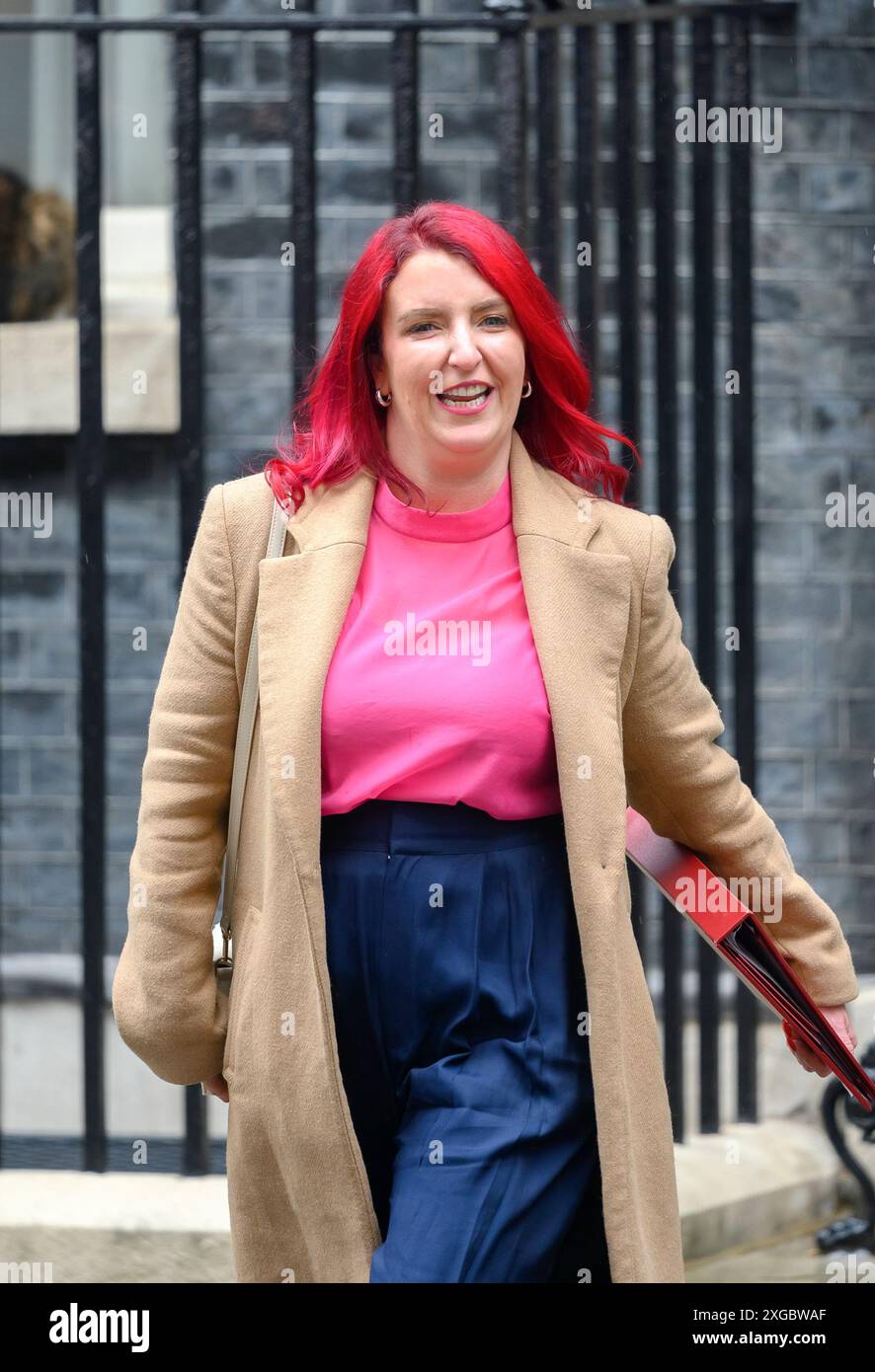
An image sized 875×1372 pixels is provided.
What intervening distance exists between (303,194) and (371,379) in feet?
3.24

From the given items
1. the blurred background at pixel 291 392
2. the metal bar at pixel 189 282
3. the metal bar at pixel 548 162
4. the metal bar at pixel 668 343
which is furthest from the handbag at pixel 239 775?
the blurred background at pixel 291 392

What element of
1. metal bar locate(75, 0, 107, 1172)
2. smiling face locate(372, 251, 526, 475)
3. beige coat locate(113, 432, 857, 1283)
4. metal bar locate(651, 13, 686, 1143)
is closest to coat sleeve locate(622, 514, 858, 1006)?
beige coat locate(113, 432, 857, 1283)

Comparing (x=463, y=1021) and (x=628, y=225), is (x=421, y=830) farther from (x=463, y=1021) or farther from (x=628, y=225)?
(x=628, y=225)

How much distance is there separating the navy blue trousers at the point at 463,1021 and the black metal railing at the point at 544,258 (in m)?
1.26

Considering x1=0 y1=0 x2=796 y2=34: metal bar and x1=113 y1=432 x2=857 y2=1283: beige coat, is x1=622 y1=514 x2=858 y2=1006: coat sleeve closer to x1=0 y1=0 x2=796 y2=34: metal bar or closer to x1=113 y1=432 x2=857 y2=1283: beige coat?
x1=113 y1=432 x2=857 y2=1283: beige coat

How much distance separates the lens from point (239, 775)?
272 cm

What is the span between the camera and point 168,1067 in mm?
2773

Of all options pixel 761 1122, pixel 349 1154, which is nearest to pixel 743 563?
pixel 761 1122

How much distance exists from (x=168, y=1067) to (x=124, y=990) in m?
0.13

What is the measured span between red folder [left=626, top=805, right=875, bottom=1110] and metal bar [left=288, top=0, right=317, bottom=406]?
3.88 feet

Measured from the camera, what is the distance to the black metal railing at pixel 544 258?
12.0 feet

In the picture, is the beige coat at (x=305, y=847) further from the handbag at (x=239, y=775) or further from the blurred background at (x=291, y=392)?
the blurred background at (x=291, y=392)

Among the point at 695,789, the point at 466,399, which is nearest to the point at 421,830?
the point at 695,789
